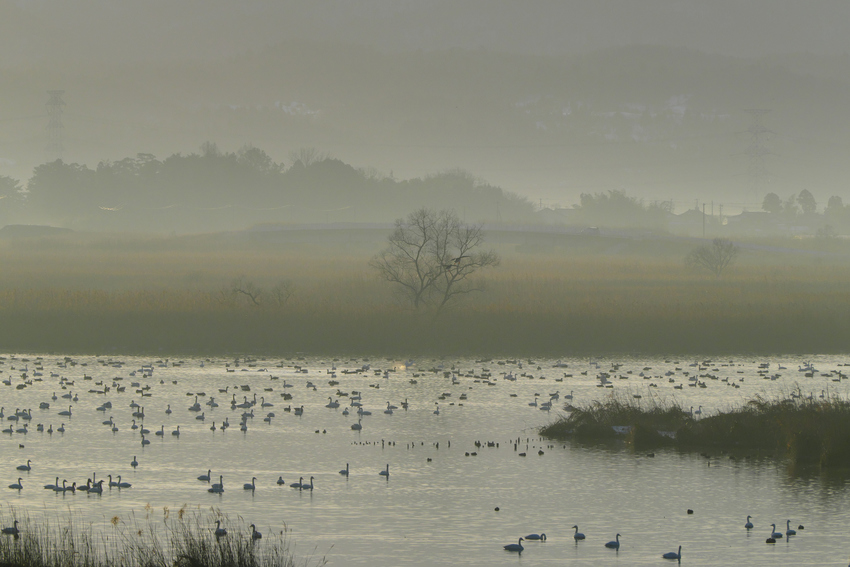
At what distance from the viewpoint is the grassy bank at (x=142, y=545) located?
66.8ft

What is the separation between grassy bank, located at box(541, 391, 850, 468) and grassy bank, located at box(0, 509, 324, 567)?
15.9m

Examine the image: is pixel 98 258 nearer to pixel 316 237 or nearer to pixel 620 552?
pixel 316 237

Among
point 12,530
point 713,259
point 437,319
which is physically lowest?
point 12,530

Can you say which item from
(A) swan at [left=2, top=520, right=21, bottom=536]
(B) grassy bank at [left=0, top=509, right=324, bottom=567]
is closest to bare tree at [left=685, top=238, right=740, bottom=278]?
(B) grassy bank at [left=0, top=509, right=324, bottom=567]

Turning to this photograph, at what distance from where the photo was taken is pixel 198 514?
26969 millimetres

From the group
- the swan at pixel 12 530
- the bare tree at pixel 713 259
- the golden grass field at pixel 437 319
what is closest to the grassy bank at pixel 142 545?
the swan at pixel 12 530

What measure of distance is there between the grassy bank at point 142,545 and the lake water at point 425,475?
2.84 ft

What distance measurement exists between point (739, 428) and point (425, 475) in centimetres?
1170

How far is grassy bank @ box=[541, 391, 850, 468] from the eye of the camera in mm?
34688

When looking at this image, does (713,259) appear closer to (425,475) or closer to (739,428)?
(739,428)

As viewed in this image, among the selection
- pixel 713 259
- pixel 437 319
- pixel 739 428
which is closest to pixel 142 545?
pixel 739 428

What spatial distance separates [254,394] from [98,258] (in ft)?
347

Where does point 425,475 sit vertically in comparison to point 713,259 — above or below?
below

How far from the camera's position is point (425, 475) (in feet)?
106
